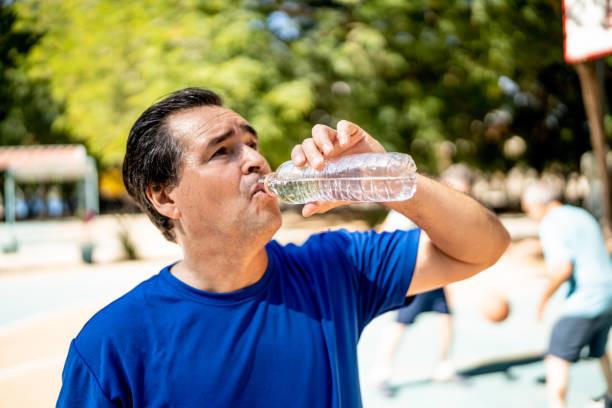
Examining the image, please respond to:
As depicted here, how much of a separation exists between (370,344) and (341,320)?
5682 millimetres

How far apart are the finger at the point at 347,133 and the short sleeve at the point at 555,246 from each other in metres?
3.39

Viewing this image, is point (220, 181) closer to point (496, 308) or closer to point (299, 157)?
point (299, 157)

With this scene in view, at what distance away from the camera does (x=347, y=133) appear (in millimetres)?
1694

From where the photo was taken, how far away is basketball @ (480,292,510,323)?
6.18m

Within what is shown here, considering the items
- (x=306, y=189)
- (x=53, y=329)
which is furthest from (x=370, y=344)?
(x=306, y=189)

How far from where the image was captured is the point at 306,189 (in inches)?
79.6

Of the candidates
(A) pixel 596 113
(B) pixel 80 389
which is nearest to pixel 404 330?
(B) pixel 80 389

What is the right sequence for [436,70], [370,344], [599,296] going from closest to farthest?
[599,296] → [370,344] → [436,70]

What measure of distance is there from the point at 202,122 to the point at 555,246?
3688 millimetres

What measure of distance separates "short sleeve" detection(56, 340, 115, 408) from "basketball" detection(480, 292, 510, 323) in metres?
5.33

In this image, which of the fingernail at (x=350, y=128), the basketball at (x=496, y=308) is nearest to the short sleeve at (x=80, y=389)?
the fingernail at (x=350, y=128)

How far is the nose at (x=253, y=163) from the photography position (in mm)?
1767

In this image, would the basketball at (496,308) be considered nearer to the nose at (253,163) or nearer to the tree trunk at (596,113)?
the nose at (253,163)

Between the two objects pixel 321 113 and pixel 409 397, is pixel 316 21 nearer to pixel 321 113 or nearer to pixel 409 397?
pixel 321 113
